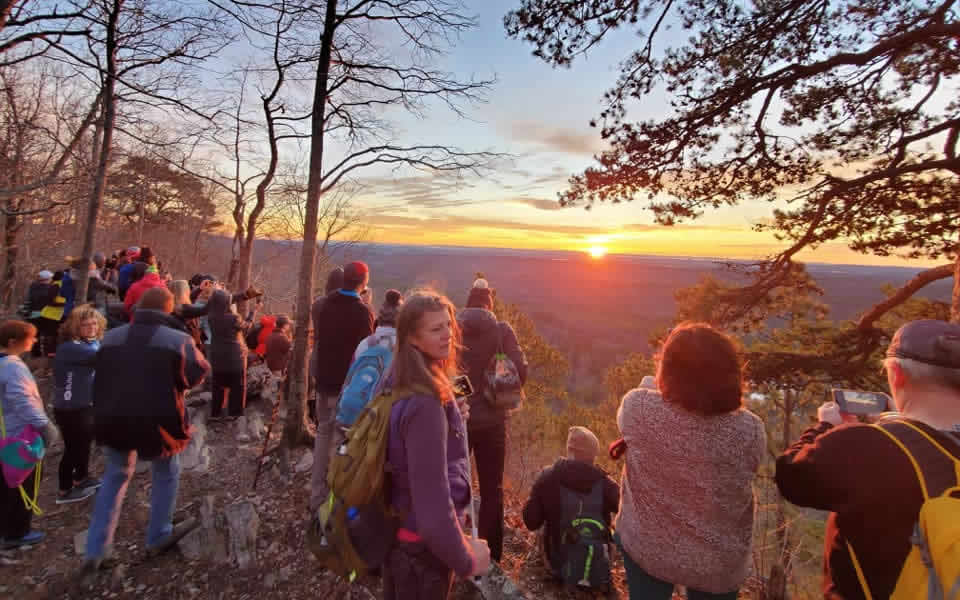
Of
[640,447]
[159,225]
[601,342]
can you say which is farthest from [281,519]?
[601,342]

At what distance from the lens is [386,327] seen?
274 cm

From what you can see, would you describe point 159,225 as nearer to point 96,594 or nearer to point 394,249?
point 96,594

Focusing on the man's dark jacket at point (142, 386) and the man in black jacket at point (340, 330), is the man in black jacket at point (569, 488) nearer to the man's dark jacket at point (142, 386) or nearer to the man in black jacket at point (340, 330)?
the man in black jacket at point (340, 330)

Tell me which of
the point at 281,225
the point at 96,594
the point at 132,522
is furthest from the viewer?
the point at 281,225

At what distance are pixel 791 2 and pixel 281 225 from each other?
12.0 meters

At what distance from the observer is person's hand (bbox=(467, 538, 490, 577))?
1.43 meters

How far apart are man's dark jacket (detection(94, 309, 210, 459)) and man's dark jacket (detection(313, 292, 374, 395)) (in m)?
0.97

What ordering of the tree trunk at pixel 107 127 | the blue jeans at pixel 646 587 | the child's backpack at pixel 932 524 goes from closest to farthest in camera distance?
the child's backpack at pixel 932 524 → the blue jeans at pixel 646 587 → the tree trunk at pixel 107 127

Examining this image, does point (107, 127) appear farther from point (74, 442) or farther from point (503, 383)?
point (503, 383)

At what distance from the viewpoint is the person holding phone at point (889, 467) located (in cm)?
113

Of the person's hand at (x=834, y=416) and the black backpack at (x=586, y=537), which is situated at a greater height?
the person's hand at (x=834, y=416)

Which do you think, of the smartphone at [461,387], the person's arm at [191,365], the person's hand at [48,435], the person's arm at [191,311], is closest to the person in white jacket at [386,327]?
the smartphone at [461,387]

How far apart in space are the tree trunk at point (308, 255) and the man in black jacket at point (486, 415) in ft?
7.21

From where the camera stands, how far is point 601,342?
3260 inches
